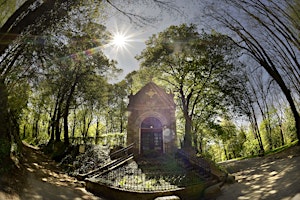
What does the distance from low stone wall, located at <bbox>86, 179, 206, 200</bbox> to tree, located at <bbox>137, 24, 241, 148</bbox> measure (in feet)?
30.2

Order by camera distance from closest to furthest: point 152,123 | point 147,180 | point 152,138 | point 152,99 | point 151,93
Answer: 1. point 147,180
2. point 152,138
3. point 152,123
4. point 152,99
5. point 151,93

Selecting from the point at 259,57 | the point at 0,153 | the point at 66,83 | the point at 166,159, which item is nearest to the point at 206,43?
the point at 259,57

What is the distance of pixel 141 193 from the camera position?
27.4 feet

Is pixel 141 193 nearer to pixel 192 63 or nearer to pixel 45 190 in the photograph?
pixel 45 190

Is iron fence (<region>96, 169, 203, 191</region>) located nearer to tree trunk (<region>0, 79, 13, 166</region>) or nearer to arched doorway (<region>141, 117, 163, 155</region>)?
tree trunk (<region>0, 79, 13, 166</region>)

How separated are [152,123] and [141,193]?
34.3 feet

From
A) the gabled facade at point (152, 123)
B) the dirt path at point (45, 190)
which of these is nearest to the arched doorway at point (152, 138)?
the gabled facade at point (152, 123)

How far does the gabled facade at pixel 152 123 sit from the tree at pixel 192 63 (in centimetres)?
167

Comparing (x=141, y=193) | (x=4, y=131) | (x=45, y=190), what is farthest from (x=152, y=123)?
(x=4, y=131)

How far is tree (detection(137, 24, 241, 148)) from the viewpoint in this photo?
17.9 metres

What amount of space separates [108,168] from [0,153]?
6858mm

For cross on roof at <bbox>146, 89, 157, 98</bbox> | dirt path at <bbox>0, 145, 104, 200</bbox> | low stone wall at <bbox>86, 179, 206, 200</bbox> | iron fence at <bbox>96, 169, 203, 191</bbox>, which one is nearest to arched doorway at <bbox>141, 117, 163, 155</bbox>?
cross on roof at <bbox>146, 89, 157, 98</bbox>

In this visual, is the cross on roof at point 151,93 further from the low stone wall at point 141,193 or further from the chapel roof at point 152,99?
the low stone wall at point 141,193

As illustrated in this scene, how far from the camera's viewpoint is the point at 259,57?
1158 centimetres
